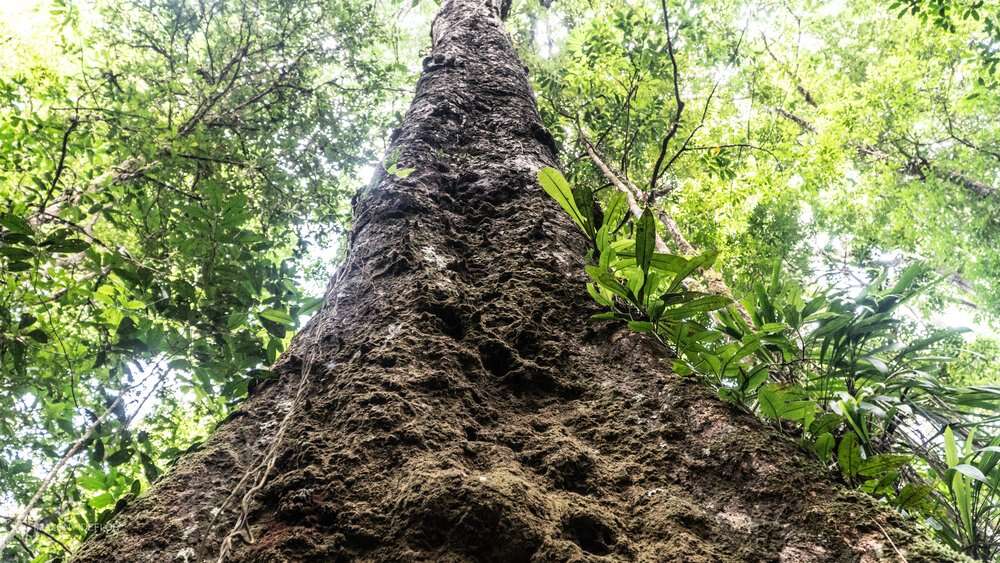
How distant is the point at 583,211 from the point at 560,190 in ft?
0.32

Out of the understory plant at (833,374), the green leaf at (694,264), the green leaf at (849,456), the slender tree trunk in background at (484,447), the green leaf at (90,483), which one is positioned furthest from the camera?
the green leaf at (90,483)

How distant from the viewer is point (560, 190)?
1541 millimetres

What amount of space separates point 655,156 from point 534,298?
4767mm

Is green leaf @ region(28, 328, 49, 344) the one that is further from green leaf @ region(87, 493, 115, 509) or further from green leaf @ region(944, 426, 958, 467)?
green leaf @ region(944, 426, 958, 467)

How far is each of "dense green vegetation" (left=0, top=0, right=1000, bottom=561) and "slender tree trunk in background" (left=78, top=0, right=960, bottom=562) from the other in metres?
0.13

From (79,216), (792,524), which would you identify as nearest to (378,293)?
(792,524)

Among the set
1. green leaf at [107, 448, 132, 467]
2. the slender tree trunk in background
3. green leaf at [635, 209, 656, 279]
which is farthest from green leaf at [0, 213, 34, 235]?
green leaf at [635, 209, 656, 279]

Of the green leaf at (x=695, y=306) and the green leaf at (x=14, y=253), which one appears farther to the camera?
the green leaf at (x=14, y=253)

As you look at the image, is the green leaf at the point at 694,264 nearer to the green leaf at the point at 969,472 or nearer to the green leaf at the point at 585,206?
the green leaf at the point at 585,206

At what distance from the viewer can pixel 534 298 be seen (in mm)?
1480

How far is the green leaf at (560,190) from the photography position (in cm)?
152

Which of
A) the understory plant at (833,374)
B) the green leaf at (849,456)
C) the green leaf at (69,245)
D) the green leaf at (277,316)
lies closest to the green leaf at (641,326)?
the understory plant at (833,374)

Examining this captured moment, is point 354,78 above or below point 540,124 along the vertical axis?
above

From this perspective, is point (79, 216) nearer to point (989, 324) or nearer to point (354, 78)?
point (354, 78)
